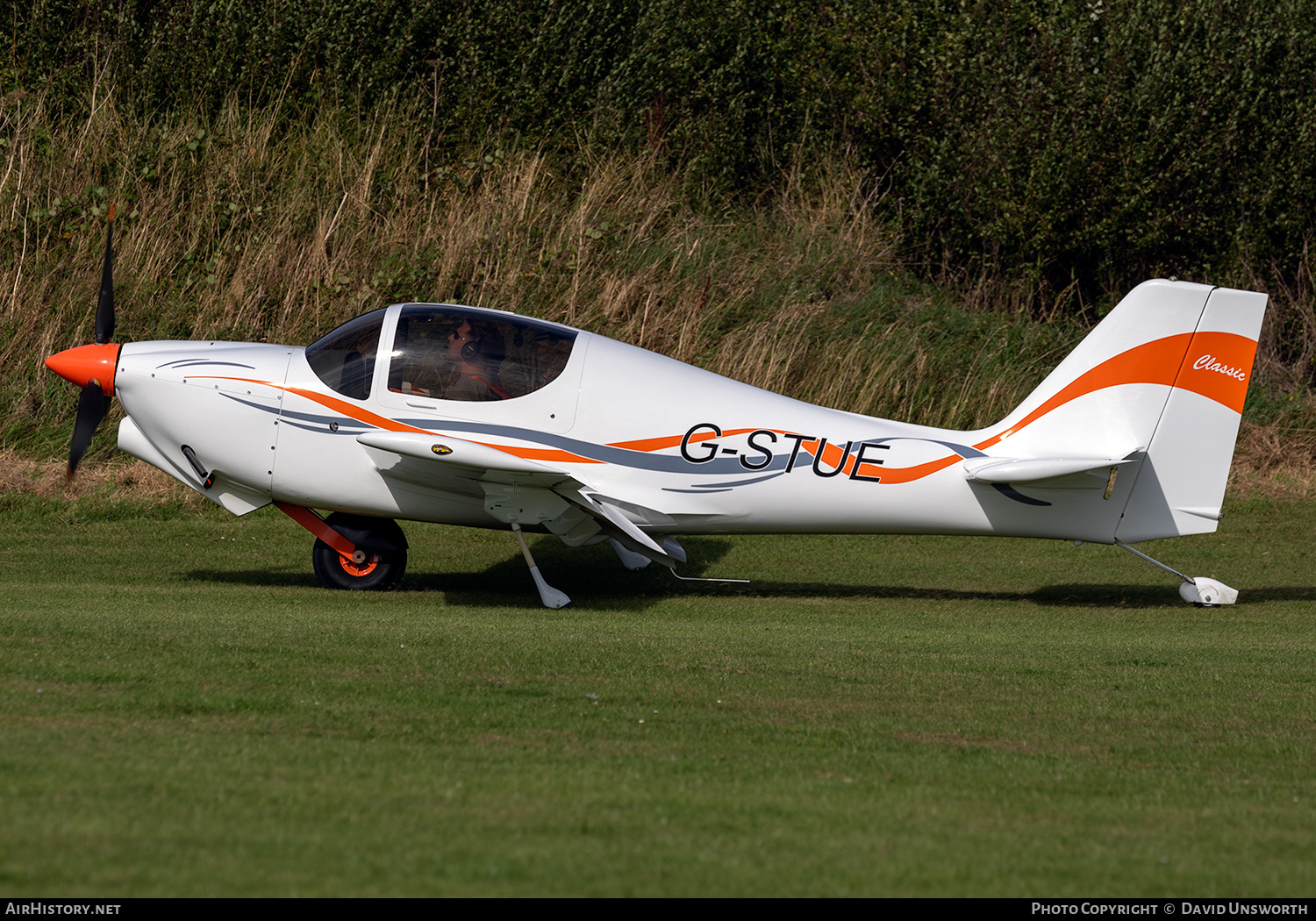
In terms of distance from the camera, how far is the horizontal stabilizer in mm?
9039

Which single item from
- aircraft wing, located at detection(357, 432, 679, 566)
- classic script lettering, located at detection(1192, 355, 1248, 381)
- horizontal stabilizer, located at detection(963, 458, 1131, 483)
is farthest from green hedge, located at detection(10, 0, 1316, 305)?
aircraft wing, located at detection(357, 432, 679, 566)

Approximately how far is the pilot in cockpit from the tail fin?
382 centimetres

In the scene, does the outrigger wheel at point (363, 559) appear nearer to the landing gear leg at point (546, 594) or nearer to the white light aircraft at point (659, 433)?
the white light aircraft at point (659, 433)

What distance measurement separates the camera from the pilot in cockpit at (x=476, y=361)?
914 cm

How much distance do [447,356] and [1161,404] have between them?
5416mm

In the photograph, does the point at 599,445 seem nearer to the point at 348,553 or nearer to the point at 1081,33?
the point at 348,553

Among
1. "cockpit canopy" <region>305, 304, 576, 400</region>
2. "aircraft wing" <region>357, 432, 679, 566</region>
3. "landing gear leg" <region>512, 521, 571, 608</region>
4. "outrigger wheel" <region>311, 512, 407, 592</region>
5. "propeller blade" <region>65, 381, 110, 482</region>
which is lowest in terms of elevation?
"outrigger wheel" <region>311, 512, 407, 592</region>

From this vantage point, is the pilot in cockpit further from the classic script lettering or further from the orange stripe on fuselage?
the classic script lettering

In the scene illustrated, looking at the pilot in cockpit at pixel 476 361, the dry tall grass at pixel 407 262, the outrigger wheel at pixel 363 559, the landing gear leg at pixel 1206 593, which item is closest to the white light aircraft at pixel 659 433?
the pilot in cockpit at pixel 476 361

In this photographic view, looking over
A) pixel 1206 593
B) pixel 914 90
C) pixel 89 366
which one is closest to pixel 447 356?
pixel 89 366

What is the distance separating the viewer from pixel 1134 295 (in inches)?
373

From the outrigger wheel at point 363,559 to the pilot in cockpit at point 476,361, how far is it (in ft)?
4.43
